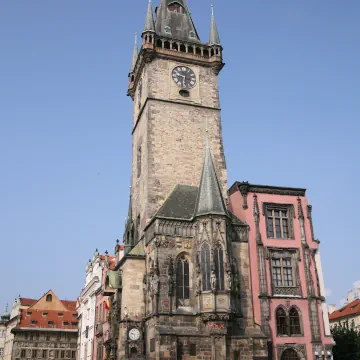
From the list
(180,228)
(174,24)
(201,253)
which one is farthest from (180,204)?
(174,24)

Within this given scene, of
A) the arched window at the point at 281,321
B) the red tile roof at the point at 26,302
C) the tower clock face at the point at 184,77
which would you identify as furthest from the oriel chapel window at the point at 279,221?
the red tile roof at the point at 26,302

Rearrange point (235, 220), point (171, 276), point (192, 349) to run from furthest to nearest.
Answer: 1. point (235, 220)
2. point (171, 276)
3. point (192, 349)

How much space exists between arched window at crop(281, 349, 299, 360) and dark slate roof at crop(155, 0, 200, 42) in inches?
942

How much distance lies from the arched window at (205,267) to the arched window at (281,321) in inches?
205

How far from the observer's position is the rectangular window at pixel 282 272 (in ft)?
96.8

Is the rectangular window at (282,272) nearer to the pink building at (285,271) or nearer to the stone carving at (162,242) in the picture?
the pink building at (285,271)

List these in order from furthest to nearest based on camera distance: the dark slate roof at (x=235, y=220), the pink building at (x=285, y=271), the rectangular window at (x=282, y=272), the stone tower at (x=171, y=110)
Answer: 1. the stone tower at (x=171, y=110)
2. the dark slate roof at (x=235, y=220)
3. the rectangular window at (x=282, y=272)
4. the pink building at (x=285, y=271)

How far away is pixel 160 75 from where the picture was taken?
117ft

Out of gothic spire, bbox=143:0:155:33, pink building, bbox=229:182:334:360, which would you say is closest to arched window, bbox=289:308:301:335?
pink building, bbox=229:182:334:360

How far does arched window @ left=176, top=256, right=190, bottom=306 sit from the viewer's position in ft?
89.1

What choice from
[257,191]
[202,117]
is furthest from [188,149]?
[257,191]

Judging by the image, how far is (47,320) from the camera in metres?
64.8

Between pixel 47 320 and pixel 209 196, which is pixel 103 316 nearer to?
pixel 209 196

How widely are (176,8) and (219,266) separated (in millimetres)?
23738
